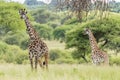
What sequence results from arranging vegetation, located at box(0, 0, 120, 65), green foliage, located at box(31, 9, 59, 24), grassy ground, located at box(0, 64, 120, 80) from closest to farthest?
grassy ground, located at box(0, 64, 120, 80) < vegetation, located at box(0, 0, 120, 65) < green foliage, located at box(31, 9, 59, 24)

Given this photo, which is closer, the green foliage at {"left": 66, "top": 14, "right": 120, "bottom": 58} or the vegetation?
the green foliage at {"left": 66, "top": 14, "right": 120, "bottom": 58}

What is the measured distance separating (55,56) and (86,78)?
118 ft

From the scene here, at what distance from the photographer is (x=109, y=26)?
2562 centimetres

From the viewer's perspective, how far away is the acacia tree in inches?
288

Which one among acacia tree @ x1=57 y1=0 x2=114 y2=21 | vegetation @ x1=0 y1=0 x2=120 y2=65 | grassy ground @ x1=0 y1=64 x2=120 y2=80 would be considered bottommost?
vegetation @ x1=0 y1=0 x2=120 y2=65

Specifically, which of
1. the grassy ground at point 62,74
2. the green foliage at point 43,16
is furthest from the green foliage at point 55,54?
the grassy ground at point 62,74

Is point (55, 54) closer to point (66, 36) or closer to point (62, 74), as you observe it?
point (66, 36)

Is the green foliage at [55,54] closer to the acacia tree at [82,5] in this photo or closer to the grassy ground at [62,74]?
the grassy ground at [62,74]

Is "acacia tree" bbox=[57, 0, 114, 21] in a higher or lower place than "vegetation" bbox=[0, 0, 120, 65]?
higher

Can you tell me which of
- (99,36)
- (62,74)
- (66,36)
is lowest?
(66,36)

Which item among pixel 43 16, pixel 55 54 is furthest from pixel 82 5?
pixel 43 16

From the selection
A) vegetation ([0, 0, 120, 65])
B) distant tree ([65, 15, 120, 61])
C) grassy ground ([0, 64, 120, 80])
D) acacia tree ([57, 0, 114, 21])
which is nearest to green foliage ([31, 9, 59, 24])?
Result: vegetation ([0, 0, 120, 65])

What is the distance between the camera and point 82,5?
747 centimetres

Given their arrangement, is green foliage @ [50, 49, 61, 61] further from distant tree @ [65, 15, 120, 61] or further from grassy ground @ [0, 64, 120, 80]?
grassy ground @ [0, 64, 120, 80]
